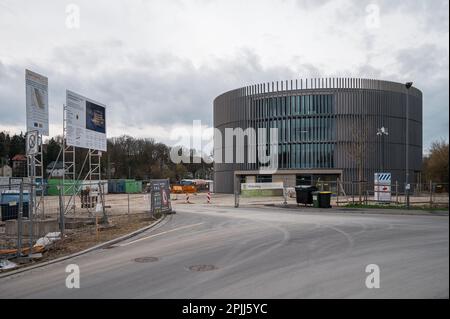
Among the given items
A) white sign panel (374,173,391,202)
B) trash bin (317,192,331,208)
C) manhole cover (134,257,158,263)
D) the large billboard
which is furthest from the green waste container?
manhole cover (134,257,158,263)

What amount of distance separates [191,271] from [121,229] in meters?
8.70

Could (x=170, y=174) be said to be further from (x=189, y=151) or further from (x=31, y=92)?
(x=31, y=92)

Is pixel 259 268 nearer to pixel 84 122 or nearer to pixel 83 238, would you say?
pixel 83 238

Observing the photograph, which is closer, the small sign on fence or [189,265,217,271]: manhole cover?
[189,265,217,271]: manhole cover

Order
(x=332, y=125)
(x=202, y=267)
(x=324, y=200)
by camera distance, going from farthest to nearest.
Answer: (x=332, y=125) < (x=324, y=200) < (x=202, y=267)

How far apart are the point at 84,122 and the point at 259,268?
657 inches

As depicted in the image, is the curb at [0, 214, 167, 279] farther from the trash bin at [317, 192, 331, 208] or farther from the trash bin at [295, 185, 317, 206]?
the trash bin at [295, 185, 317, 206]

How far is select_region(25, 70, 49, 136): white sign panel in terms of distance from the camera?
56.4ft

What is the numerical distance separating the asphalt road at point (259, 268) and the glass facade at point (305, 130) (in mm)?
47456

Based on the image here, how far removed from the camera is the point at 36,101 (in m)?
17.7

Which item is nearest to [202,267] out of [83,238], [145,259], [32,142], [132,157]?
[145,259]

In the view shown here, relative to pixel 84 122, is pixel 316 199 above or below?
below

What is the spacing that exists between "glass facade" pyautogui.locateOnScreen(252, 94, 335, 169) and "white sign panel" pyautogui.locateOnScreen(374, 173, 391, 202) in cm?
3056
